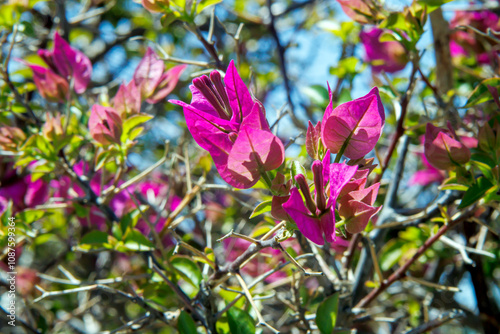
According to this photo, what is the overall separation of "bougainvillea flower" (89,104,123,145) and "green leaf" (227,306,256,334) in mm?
305

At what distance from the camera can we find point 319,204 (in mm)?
388

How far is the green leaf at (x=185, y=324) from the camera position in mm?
564

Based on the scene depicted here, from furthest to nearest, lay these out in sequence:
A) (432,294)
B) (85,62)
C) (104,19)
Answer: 1. (104,19)
2. (432,294)
3. (85,62)

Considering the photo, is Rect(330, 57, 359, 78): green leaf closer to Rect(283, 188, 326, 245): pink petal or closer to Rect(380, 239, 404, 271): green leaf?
Rect(380, 239, 404, 271): green leaf

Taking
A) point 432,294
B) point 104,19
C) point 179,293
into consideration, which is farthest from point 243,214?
point 104,19

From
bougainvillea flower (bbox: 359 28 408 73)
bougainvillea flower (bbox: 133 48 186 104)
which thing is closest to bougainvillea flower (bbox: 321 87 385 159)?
bougainvillea flower (bbox: 133 48 186 104)

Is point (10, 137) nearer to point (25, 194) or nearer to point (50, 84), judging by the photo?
point (50, 84)

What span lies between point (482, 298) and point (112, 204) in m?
0.86

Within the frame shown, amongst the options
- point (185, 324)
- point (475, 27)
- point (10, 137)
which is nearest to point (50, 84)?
point (10, 137)

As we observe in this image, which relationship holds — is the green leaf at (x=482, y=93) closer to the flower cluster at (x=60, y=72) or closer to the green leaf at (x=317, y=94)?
the green leaf at (x=317, y=94)

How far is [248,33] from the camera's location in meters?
1.69

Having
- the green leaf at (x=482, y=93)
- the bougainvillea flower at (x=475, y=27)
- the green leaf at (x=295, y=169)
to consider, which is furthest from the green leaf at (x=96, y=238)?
the bougainvillea flower at (x=475, y=27)

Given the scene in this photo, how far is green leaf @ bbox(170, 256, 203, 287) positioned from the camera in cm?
65

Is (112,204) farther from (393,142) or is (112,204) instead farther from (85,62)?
(393,142)
